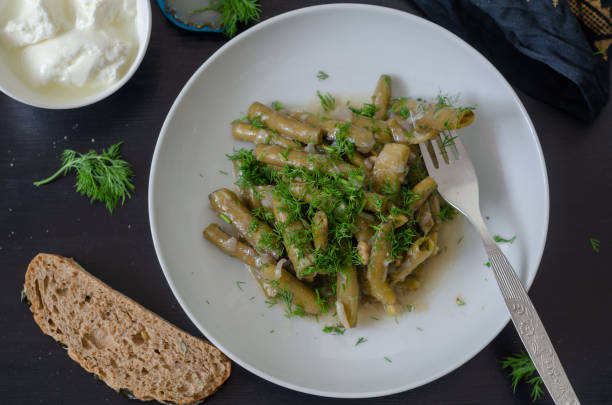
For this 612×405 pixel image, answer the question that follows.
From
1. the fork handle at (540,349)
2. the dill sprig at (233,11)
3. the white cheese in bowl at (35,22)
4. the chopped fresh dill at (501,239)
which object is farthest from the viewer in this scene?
the dill sprig at (233,11)

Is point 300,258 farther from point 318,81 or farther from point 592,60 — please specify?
point 592,60

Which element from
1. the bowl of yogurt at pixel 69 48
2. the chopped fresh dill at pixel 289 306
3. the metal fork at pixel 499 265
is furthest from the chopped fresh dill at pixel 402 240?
the bowl of yogurt at pixel 69 48

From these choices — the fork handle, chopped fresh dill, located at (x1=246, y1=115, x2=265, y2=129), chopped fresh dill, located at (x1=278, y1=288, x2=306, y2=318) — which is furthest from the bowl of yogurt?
the fork handle

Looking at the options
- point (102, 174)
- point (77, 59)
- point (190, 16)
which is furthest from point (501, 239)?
point (77, 59)

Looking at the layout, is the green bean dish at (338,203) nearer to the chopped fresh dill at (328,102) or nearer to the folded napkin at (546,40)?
the chopped fresh dill at (328,102)

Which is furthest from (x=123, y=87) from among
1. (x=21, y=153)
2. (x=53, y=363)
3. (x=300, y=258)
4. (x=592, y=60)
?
(x=592, y=60)

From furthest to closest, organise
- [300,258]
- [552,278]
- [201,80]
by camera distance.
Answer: [552,278]
[201,80]
[300,258]
